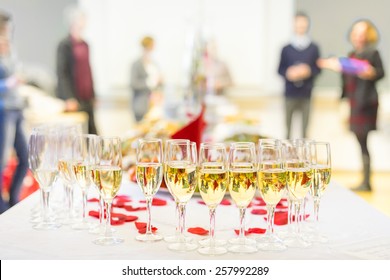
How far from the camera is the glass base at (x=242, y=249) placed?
130cm

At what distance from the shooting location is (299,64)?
5.95 metres

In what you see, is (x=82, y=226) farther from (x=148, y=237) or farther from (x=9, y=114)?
(x=9, y=114)

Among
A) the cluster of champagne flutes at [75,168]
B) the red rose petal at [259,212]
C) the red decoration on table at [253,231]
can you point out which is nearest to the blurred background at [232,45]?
the red rose petal at [259,212]

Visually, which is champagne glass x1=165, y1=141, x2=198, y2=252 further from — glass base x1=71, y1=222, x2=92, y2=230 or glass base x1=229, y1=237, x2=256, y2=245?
glass base x1=71, y1=222, x2=92, y2=230

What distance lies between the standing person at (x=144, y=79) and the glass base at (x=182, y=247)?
16.3 feet

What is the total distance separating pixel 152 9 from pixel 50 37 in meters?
1.05

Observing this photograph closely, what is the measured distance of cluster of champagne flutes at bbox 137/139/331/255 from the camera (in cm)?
132

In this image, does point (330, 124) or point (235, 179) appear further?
point (330, 124)

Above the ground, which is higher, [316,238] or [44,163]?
[44,163]

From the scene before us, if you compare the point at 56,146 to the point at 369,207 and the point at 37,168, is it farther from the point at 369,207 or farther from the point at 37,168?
the point at 369,207

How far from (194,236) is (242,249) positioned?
15 centimetres

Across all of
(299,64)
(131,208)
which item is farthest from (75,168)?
(299,64)

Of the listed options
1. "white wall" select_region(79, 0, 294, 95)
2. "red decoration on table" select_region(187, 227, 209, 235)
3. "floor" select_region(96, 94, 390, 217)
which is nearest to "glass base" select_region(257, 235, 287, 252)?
"red decoration on table" select_region(187, 227, 209, 235)

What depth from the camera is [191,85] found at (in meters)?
3.94
